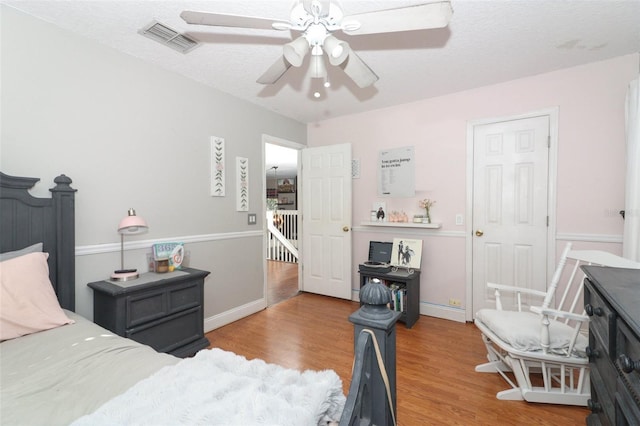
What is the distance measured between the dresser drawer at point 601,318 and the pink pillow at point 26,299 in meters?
2.62

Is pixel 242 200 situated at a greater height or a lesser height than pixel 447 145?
lesser

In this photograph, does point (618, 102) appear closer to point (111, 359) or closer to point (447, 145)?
point (447, 145)

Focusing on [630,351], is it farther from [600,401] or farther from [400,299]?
[400,299]

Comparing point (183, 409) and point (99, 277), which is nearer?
point (183, 409)

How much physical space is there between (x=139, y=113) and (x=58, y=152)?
0.70 metres

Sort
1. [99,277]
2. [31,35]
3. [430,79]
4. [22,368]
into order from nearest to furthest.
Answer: [22,368], [31,35], [99,277], [430,79]

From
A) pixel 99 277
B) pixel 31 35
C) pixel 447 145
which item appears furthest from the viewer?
pixel 447 145

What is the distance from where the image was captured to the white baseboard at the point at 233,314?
3107 mm

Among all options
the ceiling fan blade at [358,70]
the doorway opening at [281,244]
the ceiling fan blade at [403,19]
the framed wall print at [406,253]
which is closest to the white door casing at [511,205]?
the framed wall print at [406,253]

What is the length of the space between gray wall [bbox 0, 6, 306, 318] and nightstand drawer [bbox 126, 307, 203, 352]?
0.49m

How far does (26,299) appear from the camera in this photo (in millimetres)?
1556

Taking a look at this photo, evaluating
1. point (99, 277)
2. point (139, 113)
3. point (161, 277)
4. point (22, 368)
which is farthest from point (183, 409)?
point (139, 113)

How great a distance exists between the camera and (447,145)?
11.2 feet

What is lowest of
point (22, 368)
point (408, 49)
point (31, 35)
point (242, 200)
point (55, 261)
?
point (22, 368)
